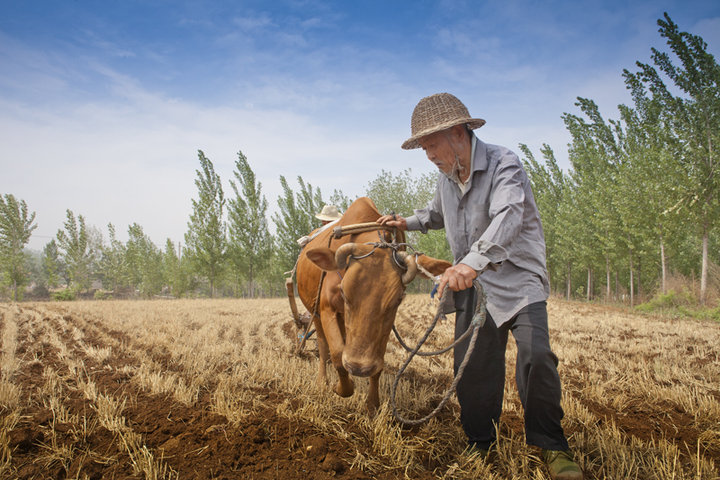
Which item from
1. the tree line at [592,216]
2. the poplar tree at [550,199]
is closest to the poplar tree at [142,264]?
the tree line at [592,216]

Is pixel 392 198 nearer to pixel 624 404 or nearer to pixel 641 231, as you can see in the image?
pixel 641 231

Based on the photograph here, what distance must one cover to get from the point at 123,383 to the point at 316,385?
6.68ft

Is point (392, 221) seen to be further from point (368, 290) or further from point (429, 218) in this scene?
point (368, 290)

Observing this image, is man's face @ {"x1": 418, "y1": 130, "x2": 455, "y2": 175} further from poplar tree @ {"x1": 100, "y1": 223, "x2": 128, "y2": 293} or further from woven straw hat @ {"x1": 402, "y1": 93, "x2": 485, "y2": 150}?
poplar tree @ {"x1": 100, "y1": 223, "x2": 128, "y2": 293}

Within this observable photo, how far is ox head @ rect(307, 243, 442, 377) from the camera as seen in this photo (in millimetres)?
2650

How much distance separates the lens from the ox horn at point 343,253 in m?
2.86

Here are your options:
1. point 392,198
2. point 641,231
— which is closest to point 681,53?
point 641,231

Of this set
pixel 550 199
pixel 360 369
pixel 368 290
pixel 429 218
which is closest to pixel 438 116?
pixel 429 218

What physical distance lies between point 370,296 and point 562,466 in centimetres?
148

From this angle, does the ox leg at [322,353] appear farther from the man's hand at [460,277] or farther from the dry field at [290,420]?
the man's hand at [460,277]

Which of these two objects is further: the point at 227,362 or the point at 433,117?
the point at 227,362

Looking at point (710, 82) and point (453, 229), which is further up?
point (710, 82)

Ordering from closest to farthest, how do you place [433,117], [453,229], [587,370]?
[433,117]
[453,229]
[587,370]

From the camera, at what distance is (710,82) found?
1376 centimetres
